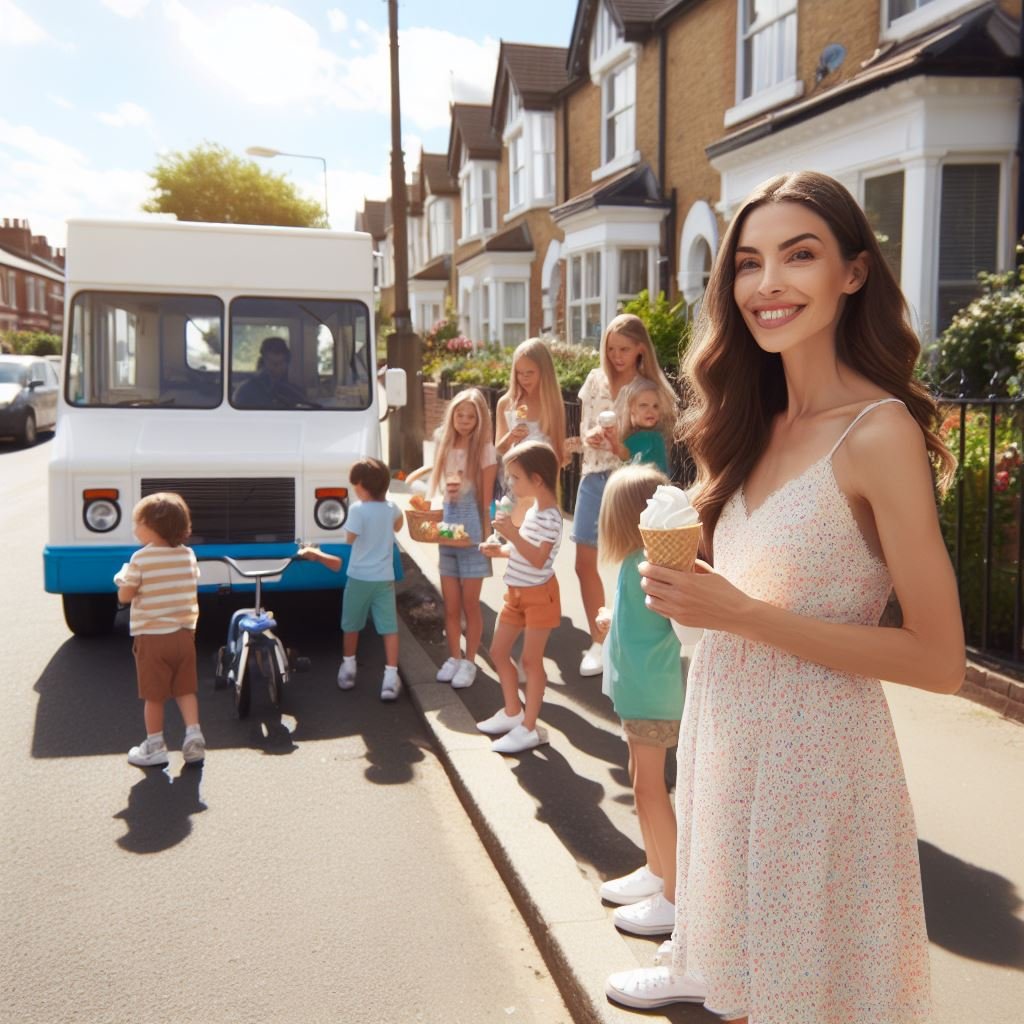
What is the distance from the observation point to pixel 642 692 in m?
3.35

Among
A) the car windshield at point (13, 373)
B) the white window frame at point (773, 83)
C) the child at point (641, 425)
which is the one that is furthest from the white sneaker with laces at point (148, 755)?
the car windshield at point (13, 373)

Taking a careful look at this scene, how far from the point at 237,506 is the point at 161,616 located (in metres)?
1.96

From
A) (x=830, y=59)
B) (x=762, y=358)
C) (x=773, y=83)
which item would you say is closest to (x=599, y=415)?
(x=762, y=358)

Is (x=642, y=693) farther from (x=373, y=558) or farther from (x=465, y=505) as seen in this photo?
(x=465, y=505)

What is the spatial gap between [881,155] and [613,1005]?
10.2m

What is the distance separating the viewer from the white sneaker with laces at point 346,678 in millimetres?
6219

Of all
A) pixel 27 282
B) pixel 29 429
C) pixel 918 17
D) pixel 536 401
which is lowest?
pixel 29 429

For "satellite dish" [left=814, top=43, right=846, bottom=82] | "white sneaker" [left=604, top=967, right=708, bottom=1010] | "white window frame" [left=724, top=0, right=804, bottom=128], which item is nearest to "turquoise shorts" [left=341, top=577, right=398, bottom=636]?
"white sneaker" [left=604, top=967, right=708, bottom=1010]

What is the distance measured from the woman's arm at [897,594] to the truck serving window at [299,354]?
6101 mm

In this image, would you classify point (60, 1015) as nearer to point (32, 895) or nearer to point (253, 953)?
point (253, 953)

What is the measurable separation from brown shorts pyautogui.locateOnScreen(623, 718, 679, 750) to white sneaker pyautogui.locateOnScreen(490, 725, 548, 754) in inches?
65.7

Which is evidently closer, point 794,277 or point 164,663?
point 794,277

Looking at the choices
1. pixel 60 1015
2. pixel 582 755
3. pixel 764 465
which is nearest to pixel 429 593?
pixel 582 755

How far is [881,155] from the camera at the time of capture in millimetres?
11148
